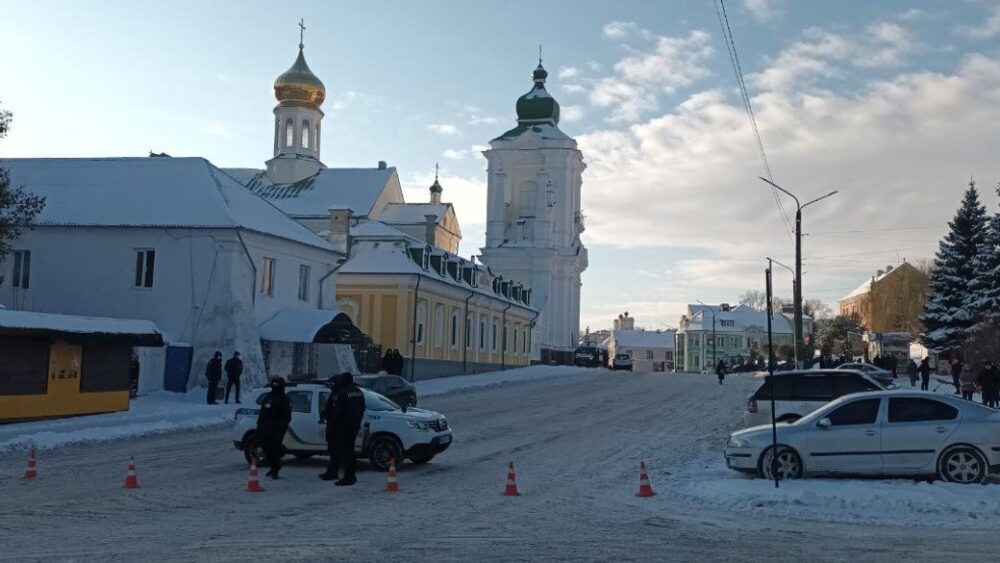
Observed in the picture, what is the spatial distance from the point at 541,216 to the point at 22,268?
57832mm

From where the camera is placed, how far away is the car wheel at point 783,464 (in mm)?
14883

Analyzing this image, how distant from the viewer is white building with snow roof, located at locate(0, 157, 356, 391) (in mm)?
34312

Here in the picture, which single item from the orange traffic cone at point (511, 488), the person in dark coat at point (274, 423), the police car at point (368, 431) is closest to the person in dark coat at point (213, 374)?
the police car at point (368, 431)

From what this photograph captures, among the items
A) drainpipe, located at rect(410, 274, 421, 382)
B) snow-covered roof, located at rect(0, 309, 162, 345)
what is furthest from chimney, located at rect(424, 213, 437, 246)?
snow-covered roof, located at rect(0, 309, 162, 345)

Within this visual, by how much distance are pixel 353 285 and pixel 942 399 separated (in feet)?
120

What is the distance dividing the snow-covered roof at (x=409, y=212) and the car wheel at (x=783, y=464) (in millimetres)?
58458

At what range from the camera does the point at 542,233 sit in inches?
3506

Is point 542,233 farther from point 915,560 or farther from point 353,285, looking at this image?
point 915,560

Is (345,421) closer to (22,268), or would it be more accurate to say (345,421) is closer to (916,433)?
(916,433)

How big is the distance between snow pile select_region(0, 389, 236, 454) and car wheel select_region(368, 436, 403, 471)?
765cm

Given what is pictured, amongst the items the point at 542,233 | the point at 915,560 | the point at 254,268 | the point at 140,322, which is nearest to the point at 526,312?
the point at 542,233

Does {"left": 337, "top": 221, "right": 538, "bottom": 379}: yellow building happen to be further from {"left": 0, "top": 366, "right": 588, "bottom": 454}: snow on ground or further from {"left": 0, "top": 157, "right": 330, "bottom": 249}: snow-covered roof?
{"left": 0, "top": 366, "right": 588, "bottom": 454}: snow on ground

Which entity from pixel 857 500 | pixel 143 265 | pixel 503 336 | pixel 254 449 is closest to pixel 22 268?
pixel 143 265

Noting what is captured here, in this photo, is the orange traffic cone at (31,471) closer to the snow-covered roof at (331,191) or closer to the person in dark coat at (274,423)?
the person in dark coat at (274,423)
